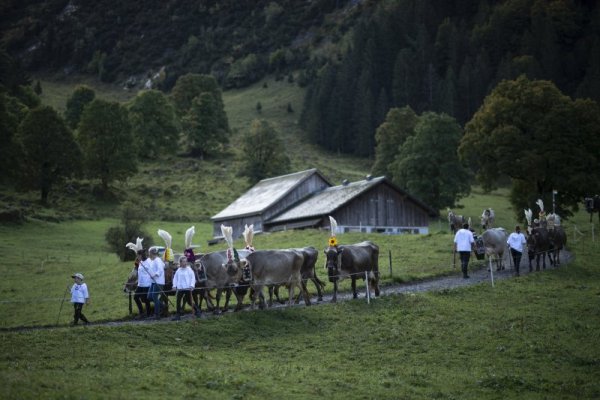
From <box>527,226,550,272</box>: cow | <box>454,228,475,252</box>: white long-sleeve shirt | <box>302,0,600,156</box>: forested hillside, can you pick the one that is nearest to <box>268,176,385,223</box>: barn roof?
<box>527,226,550,272</box>: cow

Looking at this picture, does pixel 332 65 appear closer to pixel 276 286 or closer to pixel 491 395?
pixel 276 286

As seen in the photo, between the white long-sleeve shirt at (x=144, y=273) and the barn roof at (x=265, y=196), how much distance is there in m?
43.7

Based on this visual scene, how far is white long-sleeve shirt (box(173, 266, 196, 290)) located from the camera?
2648 centimetres

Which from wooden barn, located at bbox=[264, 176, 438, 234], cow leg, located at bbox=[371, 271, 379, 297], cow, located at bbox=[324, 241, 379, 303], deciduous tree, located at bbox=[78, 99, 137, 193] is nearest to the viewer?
cow, located at bbox=[324, 241, 379, 303]

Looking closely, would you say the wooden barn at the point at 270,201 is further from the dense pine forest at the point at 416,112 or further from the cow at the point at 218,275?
the cow at the point at 218,275

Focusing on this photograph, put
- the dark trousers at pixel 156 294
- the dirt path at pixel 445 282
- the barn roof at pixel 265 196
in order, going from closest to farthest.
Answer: the dark trousers at pixel 156 294
the dirt path at pixel 445 282
the barn roof at pixel 265 196

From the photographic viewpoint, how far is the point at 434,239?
51.5 m

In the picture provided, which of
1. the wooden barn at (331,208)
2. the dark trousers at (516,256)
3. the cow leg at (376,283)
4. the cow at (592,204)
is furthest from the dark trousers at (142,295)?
the cow at (592,204)

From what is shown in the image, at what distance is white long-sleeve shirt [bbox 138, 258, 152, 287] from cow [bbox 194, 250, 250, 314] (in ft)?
5.68

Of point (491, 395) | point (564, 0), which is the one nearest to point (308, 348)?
point (491, 395)

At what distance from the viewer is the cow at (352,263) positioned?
97.7 ft

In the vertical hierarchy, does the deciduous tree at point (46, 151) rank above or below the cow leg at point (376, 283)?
above

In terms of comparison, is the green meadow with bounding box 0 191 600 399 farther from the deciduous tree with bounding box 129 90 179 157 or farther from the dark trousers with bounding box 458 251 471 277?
the deciduous tree with bounding box 129 90 179 157

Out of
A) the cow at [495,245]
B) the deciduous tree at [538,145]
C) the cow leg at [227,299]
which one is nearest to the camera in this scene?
the cow leg at [227,299]
